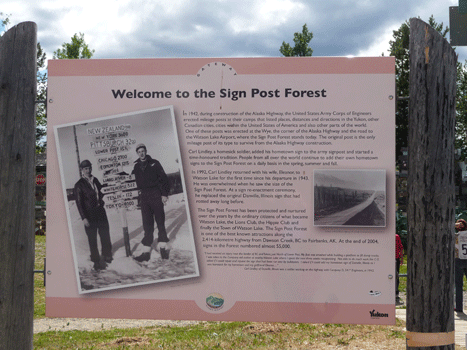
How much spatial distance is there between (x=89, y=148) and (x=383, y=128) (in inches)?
91.7

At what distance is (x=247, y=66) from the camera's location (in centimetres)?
351

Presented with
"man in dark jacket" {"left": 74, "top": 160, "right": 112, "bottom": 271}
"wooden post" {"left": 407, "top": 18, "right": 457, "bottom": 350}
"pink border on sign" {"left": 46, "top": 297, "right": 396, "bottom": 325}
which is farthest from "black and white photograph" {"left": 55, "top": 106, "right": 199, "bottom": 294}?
"wooden post" {"left": 407, "top": 18, "right": 457, "bottom": 350}

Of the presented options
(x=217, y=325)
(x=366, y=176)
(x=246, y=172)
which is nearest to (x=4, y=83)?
(x=246, y=172)

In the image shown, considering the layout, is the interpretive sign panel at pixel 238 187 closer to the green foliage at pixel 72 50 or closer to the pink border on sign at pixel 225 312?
the pink border on sign at pixel 225 312

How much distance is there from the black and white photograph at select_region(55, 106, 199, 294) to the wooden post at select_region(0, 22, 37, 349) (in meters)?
0.38

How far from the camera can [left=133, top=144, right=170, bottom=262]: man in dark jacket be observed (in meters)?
3.47

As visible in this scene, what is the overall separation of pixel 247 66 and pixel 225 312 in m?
1.98

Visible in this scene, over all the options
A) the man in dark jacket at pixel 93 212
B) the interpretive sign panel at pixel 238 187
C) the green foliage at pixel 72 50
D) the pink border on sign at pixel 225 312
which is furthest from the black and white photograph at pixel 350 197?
the green foliage at pixel 72 50

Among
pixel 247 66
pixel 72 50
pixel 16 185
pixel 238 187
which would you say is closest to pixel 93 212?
pixel 16 185

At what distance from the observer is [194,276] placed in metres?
3.50

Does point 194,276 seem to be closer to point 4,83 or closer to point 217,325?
point 4,83

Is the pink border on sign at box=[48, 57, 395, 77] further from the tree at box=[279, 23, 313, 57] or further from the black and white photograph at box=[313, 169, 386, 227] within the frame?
the tree at box=[279, 23, 313, 57]

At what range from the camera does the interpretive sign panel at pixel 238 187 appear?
3420mm

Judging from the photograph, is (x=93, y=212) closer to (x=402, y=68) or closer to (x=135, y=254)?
(x=135, y=254)
